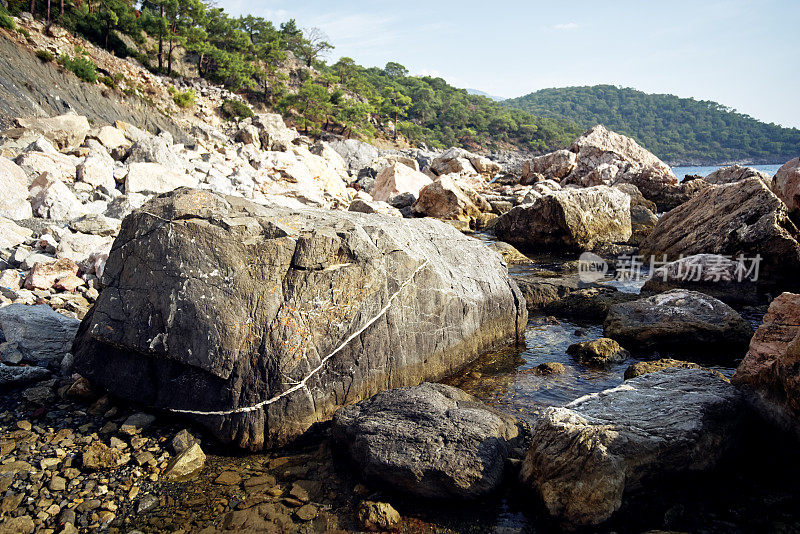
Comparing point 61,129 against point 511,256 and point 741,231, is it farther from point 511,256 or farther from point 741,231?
point 741,231

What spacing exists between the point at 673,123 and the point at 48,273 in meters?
166

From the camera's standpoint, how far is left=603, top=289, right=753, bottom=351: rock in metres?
6.50

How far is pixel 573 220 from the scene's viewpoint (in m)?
13.1

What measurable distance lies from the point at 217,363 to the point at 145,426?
0.91 metres

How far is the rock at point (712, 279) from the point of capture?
8422 mm

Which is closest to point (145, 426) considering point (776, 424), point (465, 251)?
point (465, 251)

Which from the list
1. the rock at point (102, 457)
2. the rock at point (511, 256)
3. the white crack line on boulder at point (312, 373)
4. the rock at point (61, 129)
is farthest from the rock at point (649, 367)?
the rock at point (61, 129)

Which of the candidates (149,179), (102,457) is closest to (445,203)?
(149,179)

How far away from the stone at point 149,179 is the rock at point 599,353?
34.5 ft

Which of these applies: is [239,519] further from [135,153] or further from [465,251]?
[135,153]

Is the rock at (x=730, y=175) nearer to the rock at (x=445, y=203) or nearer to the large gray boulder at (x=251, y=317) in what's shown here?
the rock at (x=445, y=203)

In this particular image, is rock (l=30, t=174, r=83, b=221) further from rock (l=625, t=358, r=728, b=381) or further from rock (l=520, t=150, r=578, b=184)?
rock (l=520, t=150, r=578, b=184)

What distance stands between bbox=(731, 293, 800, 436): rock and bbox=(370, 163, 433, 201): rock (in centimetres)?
1675

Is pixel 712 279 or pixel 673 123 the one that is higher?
pixel 673 123
